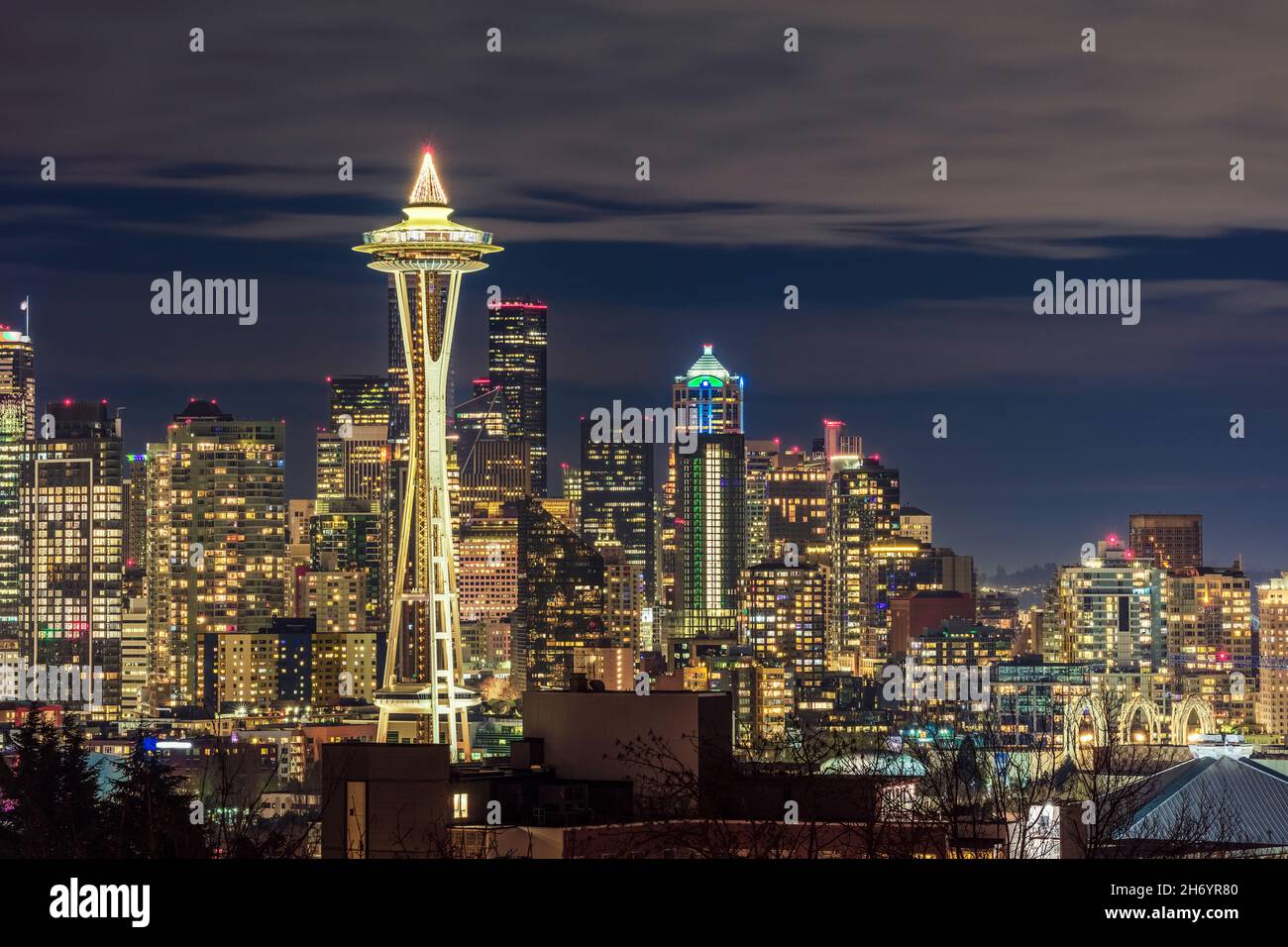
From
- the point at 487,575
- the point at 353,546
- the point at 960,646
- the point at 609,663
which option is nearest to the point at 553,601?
the point at 609,663

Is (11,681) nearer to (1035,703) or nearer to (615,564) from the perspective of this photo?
(615,564)

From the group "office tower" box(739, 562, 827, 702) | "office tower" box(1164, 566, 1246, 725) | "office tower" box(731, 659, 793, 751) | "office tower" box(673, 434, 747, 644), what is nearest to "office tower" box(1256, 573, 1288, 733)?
"office tower" box(1164, 566, 1246, 725)

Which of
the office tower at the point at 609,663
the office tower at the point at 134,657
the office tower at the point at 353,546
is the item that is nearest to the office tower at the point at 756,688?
the office tower at the point at 609,663

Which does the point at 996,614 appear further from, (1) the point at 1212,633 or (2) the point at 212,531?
(2) the point at 212,531

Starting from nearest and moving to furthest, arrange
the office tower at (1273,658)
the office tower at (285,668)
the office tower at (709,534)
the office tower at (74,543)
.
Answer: the office tower at (285,668), the office tower at (1273,658), the office tower at (74,543), the office tower at (709,534)

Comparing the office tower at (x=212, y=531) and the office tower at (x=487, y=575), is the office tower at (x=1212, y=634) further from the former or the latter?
the office tower at (x=212, y=531)

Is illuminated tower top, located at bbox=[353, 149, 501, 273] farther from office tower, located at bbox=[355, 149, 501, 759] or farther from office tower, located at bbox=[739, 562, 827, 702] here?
office tower, located at bbox=[739, 562, 827, 702]

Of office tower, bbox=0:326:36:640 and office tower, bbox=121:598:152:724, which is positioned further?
office tower, bbox=0:326:36:640
